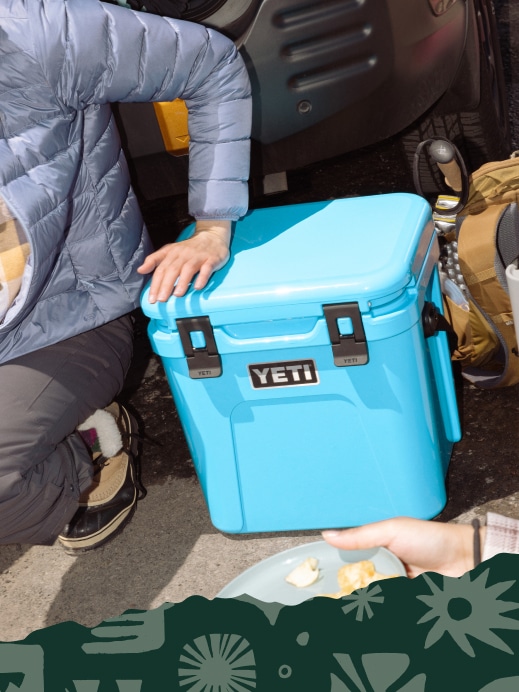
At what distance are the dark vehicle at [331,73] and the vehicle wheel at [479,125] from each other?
57 millimetres

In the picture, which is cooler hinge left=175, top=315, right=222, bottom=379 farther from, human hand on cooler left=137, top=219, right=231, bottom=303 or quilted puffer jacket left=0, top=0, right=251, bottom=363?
quilted puffer jacket left=0, top=0, right=251, bottom=363

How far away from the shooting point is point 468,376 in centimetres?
243

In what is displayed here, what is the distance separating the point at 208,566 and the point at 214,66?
1051 millimetres

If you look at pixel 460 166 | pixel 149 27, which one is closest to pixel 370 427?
pixel 460 166

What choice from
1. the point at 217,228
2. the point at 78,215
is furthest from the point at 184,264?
the point at 78,215

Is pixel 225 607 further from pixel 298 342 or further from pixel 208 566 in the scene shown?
pixel 208 566

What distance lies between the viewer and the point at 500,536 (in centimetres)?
132

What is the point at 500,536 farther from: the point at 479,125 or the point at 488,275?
the point at 479,125

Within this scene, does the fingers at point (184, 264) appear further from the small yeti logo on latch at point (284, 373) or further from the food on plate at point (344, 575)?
the food on plate at point (344, 575)

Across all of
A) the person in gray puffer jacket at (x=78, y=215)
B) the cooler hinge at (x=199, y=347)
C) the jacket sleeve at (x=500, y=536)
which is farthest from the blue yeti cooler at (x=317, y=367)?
the jacket sleeve at (x=500, y=536)

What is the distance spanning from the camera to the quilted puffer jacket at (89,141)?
1836 mm

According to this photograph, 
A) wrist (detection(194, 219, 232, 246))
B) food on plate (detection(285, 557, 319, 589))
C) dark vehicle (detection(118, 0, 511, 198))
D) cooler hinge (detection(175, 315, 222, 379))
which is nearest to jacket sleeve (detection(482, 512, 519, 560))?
food on plate (detection(285, 557, 319, 589))

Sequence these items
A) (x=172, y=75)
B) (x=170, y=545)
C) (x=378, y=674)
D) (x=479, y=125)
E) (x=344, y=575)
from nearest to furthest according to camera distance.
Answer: (x=378, y=674)
(x=344, y=575)
(x=172, y=75)
(x=170, y=545)
(x=479, y=125)

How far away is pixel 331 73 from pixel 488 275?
2.03 ft
